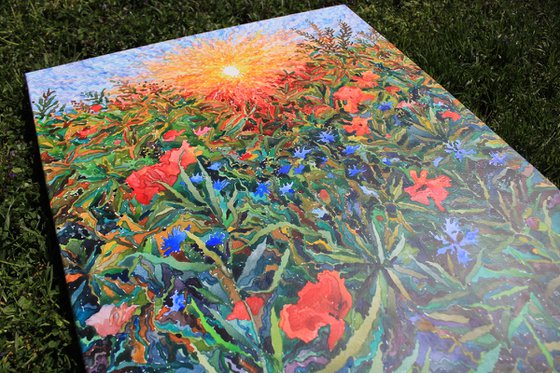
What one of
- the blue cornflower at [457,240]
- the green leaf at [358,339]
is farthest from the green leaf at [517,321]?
the green leaf at [358,339]

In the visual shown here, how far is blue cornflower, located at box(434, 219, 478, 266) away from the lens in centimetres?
143

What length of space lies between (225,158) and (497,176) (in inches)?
33.2

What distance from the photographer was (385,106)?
1946 mm

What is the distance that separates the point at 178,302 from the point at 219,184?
44 cm

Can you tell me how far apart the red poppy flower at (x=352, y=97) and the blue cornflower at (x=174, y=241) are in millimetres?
770

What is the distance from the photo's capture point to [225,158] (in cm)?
175

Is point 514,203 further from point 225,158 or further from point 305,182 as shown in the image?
point 225,158

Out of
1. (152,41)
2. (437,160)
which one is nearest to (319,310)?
(437,160)

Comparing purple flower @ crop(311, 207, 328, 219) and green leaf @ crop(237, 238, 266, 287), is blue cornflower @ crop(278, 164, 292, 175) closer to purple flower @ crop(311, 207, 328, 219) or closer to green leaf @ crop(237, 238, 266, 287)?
purple flower @ crop(311, 207, 328, 219)

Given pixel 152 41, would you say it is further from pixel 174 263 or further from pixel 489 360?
pixel 489 360

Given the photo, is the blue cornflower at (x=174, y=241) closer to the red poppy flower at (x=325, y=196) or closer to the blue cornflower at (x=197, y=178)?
the blue cornflower at (x=197, y=178)

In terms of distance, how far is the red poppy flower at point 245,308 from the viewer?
1313 millimetres

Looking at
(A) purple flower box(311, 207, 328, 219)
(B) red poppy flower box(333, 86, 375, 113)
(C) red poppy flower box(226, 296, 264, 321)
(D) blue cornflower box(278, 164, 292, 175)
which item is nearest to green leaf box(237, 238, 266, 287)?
(C) red poppy flower box(226, 296, 264, 321)

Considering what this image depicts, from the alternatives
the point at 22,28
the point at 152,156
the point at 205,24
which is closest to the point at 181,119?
the point at 152,156
